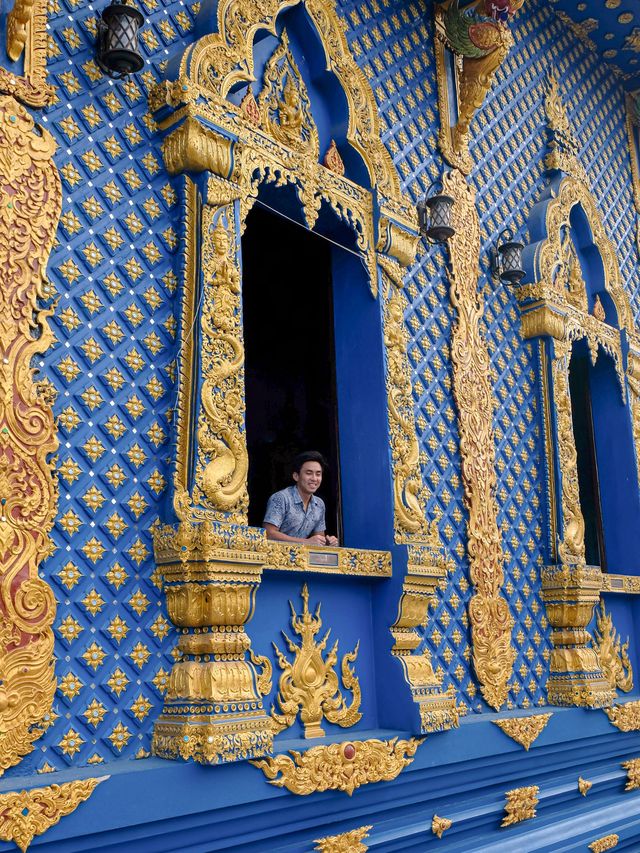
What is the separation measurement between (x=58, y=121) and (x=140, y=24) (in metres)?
0.61

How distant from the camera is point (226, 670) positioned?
13.0 feet

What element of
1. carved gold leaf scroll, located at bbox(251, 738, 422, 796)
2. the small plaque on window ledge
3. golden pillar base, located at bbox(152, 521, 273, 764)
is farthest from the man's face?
carved gold leaf scroll, located at bbox(251, 738, 422, 796)

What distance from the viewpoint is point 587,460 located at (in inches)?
336

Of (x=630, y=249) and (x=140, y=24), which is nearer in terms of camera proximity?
(x=140, y=24)

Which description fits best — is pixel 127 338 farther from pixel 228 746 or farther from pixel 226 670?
pixel 228 746

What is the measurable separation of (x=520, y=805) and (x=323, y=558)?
2.50m

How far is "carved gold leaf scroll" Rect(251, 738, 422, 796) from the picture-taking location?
13.6ft

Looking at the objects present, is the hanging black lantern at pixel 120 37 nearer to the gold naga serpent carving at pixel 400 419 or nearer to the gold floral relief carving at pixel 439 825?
the gold naga serpent carving at pixel 400 419

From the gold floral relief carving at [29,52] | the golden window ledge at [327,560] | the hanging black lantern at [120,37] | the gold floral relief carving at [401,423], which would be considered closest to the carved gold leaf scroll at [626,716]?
the gold floral relief carving at [401,423]

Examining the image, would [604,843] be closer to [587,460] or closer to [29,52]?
[587,460]

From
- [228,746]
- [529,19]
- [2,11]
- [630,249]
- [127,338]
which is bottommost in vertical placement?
[228,746]

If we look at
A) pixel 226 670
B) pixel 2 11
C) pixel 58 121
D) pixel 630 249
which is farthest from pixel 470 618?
pixel 630 249

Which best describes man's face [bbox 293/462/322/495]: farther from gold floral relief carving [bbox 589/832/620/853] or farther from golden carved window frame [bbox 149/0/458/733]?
gold floral relief carving [bbox 589/832/620/853]

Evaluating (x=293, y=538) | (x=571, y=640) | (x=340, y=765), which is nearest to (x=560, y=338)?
(x=571, y=640)
